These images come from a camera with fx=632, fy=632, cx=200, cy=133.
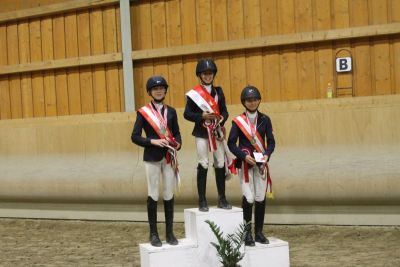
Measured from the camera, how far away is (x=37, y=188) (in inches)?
485

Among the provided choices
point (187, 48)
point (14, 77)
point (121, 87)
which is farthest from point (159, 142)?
point (14, 77)

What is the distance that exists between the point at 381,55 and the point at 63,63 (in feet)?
20.5

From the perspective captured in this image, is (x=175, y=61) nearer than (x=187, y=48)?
No

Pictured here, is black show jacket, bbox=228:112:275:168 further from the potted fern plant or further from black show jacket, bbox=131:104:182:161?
the potted fern plant

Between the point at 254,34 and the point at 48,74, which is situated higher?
the point at 254,34

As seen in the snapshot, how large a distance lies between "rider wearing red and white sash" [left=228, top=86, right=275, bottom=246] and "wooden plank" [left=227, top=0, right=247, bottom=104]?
163 inches

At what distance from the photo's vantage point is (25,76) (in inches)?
532

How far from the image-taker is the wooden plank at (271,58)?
36.8ft

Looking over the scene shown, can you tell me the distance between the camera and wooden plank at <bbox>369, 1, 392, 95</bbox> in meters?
10.4

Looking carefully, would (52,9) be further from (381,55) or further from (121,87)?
(381,55)

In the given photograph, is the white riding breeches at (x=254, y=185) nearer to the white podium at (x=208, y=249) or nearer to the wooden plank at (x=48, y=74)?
the white podium at (x=208, y=249)

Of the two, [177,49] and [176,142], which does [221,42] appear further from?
[176,142]

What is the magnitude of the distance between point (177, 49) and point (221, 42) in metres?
0.89

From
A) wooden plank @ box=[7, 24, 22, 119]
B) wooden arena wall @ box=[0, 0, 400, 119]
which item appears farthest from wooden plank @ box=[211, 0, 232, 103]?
wooden plank @ box=[7, 24, 22, 119]
